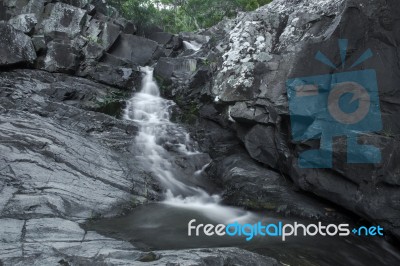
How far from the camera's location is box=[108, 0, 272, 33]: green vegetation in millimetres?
24531

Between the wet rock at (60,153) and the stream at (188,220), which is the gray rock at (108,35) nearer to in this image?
the wet rock at (60,153)

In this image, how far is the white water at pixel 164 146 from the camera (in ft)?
27.9

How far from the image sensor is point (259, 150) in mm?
9453

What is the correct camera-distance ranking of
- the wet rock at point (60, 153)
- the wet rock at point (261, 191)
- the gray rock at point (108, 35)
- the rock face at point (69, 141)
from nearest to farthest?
the rock face at point (69, 141)
the wet rock at point (60, 153)
the wet rock at point (261, 191)
the gray rock at point (108, 35)

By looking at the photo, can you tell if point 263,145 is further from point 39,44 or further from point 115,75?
point 39,44

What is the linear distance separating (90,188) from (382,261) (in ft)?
20.7

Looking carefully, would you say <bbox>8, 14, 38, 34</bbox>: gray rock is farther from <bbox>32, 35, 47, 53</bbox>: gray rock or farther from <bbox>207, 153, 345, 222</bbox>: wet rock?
<bbox>207, 153, 345, 222</bbox>: wet rock

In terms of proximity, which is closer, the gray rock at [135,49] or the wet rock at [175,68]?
the wet rock at [175,68]

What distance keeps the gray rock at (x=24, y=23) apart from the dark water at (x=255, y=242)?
13202mm

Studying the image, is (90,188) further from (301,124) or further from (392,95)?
(392,95)

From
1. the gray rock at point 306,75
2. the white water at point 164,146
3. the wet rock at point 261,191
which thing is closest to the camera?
the gray rock at point 306,75

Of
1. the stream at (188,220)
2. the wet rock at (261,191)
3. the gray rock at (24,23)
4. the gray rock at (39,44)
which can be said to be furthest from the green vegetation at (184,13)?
the wet rock at (261,191)

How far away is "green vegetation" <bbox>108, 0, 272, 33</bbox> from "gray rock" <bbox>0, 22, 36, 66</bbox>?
1144cm

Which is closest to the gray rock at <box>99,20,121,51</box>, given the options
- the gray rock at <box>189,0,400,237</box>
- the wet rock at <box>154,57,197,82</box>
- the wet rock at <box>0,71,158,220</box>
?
the wet rock at <box>154,57,197,82</box>
